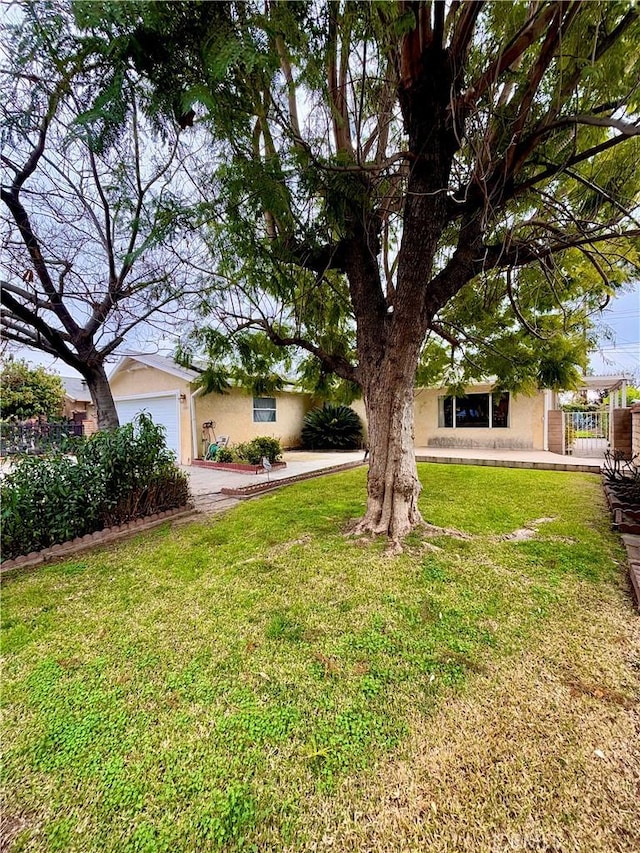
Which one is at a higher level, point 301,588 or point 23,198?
point 23,198

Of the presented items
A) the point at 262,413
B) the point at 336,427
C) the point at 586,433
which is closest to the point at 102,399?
the point at 262,413

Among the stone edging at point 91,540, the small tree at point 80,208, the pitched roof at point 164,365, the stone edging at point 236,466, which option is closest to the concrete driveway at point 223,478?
the stone edging at point 236,466

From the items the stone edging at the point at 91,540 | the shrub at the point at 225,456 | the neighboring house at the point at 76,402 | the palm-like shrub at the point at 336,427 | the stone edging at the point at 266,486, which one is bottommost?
the stone edging at the point at 91,540

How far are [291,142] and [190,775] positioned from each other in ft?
17.2

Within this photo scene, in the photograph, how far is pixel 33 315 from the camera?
192 inches

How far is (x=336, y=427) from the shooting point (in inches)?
633

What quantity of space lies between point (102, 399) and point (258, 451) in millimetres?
5427

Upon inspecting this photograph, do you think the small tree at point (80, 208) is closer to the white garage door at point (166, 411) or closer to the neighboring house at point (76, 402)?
the white garage door at point (166, 411)

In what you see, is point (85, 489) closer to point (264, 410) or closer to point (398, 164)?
point (398, 164)

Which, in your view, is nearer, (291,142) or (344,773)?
(344,773)

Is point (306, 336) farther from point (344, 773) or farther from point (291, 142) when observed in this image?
point (344, 773)

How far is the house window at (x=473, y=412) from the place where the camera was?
13.9 meters

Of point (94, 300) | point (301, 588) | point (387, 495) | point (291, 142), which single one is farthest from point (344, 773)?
point (94, 300)

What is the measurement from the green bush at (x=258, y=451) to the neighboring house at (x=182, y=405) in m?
1.65
